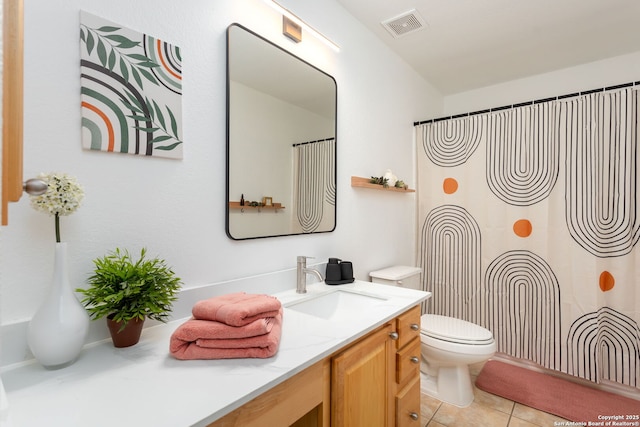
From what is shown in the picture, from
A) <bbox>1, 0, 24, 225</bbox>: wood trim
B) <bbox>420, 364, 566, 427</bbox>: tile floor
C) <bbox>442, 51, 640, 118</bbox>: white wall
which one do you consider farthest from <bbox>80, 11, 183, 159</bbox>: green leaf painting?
<bbox>442, 51, 640, 118</bbox>: white wall

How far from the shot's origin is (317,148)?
1.76 m

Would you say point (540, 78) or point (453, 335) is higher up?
point (540, 78)

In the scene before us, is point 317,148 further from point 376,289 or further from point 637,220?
point 637,220

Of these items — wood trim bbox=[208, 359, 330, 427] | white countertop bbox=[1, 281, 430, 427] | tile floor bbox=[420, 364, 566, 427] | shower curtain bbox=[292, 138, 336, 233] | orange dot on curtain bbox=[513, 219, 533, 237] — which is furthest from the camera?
orange dot on curtain bbox=[513, 219, 533, 237]

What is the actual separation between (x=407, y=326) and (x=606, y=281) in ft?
5.19

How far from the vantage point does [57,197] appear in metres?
0.79

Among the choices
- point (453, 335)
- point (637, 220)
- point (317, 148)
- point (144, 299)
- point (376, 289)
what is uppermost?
point (317, 148)

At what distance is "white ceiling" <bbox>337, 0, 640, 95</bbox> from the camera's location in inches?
75.3

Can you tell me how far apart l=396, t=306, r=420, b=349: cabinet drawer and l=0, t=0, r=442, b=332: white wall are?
0.58 meters

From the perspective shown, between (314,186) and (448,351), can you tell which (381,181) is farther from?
(448,351)

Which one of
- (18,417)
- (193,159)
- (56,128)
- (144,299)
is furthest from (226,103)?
(18,417)

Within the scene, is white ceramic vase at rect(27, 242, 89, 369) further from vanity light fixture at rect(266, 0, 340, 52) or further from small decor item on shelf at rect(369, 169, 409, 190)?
small decor item on shelf at rect(369, 169, 409, 190)

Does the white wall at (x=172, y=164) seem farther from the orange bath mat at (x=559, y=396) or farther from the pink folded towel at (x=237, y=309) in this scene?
the orange bath mat at (x=559, y=396)

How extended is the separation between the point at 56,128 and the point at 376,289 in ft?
4.66
